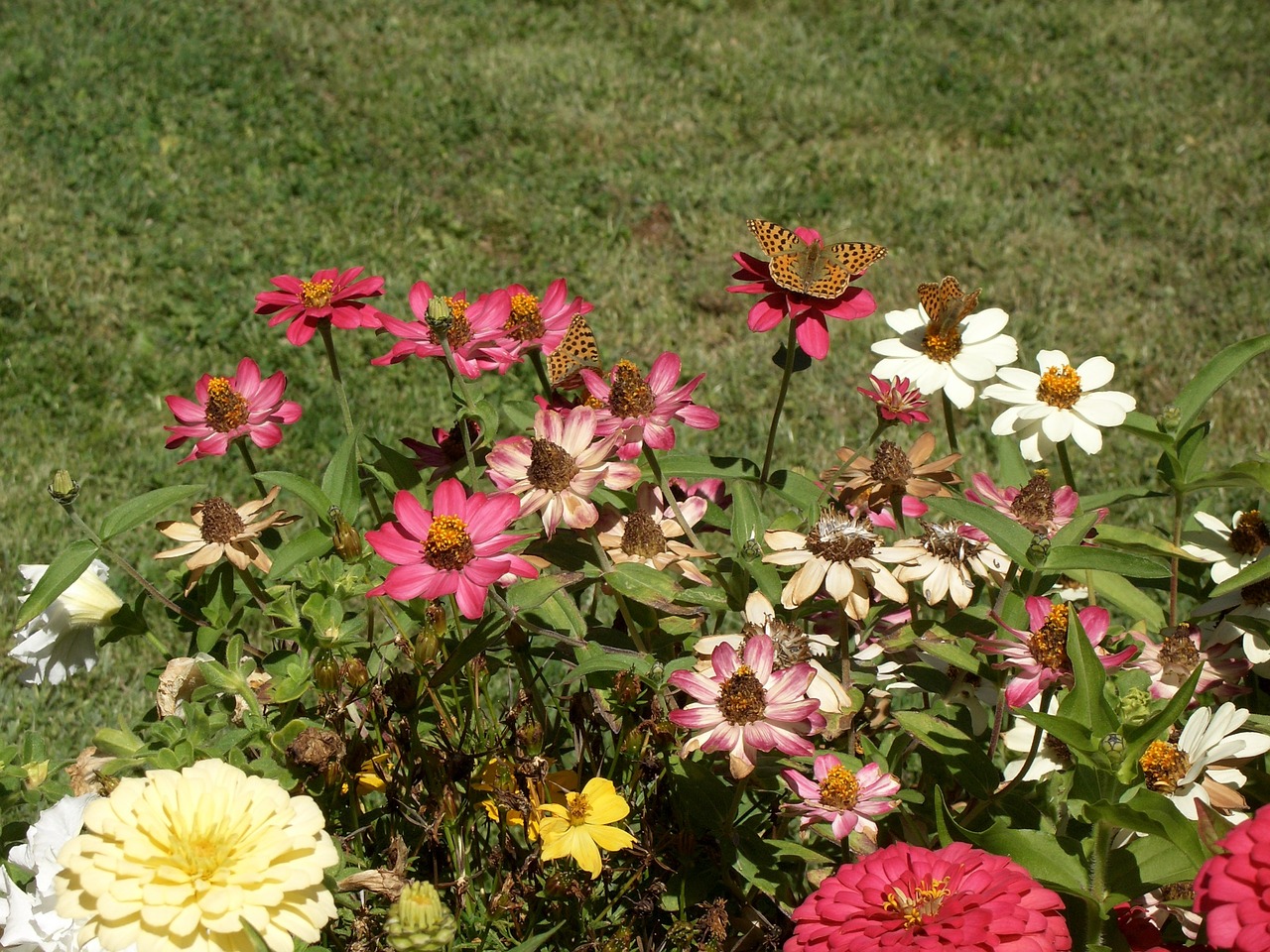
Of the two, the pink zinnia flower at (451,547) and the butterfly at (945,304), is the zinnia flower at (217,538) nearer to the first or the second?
the pink zinnia flower at (451,547)

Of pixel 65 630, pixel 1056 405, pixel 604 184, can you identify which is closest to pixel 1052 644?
pixel 1056 405

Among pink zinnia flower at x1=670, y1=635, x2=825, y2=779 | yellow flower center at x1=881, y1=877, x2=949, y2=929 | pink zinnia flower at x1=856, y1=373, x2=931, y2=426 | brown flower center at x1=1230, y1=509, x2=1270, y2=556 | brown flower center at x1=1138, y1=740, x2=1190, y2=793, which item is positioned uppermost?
pink zinnia flower at x1=856, y1=373, x2=931, y2=426

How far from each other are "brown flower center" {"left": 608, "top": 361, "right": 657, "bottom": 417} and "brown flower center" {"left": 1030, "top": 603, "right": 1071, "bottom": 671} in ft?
1.72

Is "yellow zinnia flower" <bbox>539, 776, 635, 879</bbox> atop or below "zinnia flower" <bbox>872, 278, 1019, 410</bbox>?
below

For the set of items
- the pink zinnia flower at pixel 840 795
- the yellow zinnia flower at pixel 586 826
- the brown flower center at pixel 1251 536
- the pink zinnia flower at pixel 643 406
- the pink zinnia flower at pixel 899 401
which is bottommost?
the pink zinnia flower at pixel 840 795

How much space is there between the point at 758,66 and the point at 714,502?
3775 mm

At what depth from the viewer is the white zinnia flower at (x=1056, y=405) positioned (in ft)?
5.39

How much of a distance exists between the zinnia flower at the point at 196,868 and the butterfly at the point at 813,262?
Result: 0.86 metres

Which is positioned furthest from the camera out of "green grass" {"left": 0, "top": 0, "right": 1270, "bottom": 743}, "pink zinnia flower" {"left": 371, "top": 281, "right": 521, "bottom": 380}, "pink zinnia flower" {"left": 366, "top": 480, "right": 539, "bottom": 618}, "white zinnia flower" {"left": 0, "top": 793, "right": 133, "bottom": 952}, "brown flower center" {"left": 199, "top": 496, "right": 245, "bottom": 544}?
"green grass" {"left": 0, "top": 0, "right": 1270, "bottom": 743}

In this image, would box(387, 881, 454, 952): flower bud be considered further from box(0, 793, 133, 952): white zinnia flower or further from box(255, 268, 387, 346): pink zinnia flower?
box(255, 268, 387, 346): pink zinnia flower

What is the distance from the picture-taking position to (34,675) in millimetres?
1535

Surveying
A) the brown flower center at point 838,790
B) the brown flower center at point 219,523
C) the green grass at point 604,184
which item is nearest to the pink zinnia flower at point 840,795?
the brown flower center at point 838,790

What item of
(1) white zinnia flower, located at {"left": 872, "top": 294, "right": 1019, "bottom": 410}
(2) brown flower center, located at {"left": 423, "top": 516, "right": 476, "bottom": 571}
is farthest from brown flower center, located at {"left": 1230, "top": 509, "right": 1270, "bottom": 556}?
(2) brown flower center, located at {"left": 423, "top": 516, "right": 476, "bottom": 571}

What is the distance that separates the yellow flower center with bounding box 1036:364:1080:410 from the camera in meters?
1.68
